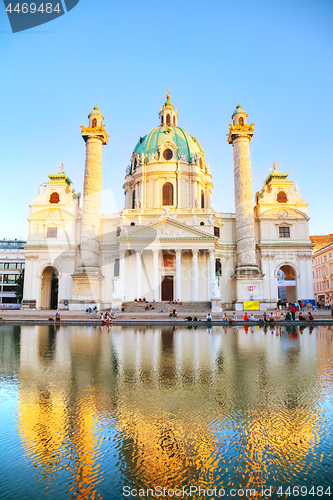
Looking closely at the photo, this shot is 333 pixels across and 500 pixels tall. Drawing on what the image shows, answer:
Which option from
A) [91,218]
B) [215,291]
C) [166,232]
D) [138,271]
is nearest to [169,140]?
[166,232]

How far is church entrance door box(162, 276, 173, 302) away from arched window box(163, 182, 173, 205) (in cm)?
1356

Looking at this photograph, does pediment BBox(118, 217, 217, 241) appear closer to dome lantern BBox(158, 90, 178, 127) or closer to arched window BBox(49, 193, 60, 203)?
arched window BBox(49, 193, 60, 203)

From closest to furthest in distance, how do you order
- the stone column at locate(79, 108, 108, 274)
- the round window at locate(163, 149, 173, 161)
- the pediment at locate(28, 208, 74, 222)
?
the stone column at locate(79, 108, 108, 274), the pediment at locate(28, 208, 74, 222), the round window at locate(163, 149, 173, 161)

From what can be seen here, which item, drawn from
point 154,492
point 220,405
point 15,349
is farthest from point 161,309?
point 154,492

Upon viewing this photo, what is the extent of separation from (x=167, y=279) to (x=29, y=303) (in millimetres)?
18998

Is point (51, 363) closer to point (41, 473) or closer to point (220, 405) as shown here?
point (220, 405)

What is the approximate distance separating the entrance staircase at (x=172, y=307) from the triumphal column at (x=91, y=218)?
490 centimetres

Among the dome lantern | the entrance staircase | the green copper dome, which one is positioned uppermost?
the dome lantern

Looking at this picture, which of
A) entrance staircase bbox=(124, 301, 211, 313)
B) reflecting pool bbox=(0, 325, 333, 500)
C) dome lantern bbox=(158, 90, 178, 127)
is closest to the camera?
reflecting pool bbox=(0, 325, 333, 500)

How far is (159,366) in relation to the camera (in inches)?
379

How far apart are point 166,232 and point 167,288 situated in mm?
7697

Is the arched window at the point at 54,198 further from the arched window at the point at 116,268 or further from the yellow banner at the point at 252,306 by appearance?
the yellow banner at the point at 252,306

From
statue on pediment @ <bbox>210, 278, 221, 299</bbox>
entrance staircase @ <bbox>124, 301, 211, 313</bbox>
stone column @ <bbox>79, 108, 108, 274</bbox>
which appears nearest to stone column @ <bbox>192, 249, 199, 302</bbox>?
entrance staircase @ <bbox>124, 301, 211, 313</bbox>

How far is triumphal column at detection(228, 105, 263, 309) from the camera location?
42.6 metres
